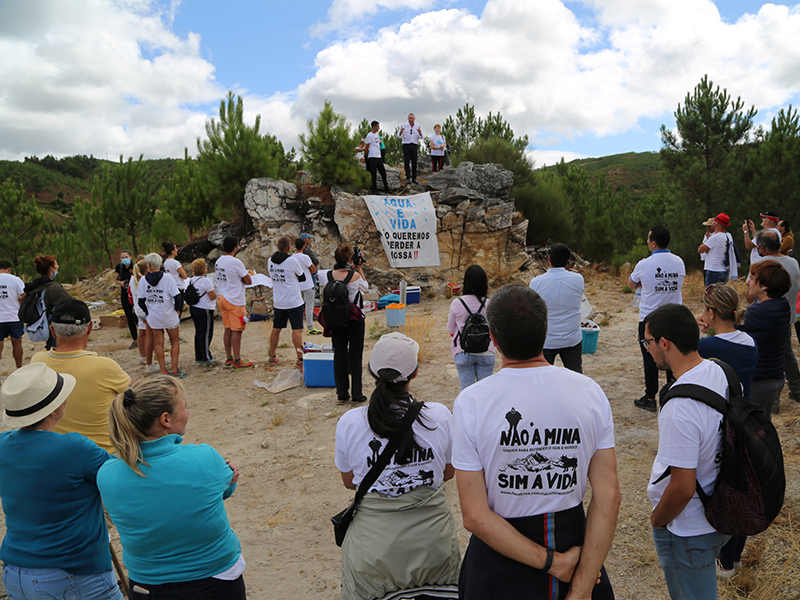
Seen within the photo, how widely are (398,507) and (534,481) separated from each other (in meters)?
0.55

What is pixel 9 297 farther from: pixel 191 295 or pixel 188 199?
pixel 188 199

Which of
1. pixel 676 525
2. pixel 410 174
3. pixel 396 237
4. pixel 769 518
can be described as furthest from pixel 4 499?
pixel 410 174

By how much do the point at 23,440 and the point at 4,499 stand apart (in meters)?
0.24

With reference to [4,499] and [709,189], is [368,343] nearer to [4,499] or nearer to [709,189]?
[4,499]

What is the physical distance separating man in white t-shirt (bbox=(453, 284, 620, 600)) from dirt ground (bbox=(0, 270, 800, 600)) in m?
1.71

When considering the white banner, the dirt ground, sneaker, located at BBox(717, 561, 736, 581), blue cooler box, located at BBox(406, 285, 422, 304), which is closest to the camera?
sneaker, located at BBox(717, 561, 736, 581)

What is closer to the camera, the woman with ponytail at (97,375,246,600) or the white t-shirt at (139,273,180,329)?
the woman with ponytail at (97,375,246,600)

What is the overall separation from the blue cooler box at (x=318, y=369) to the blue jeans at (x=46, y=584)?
170 inches

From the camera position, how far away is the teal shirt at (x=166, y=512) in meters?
1.67

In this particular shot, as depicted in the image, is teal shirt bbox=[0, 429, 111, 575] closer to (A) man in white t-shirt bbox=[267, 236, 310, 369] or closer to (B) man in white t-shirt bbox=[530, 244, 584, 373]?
(B) man in white t-shirt bbox=[530, 244, 584, 373]

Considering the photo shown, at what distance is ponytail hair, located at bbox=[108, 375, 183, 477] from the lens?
5.57 feet

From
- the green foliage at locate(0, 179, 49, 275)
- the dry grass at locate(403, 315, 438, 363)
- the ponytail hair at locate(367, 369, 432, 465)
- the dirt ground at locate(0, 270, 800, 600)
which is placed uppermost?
the green foliage at locate(0, 179, 49, 275)

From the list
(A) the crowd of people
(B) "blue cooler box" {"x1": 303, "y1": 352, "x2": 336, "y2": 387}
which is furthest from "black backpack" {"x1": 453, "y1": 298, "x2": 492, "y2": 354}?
(B) "blue cooler box" {"x1": 303, "y1": 352, "x2": 336, "y2": 387}

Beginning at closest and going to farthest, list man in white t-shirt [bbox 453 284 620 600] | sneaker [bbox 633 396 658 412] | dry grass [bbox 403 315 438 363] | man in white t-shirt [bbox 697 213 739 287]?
man in white t-shirt [bbox 453 284 620 600] < sneaker [bbox 633 396 658 412] < man in white t-shirt [bbox 697 213 739 287] < dry grass [bbox 403 315 438 363]
